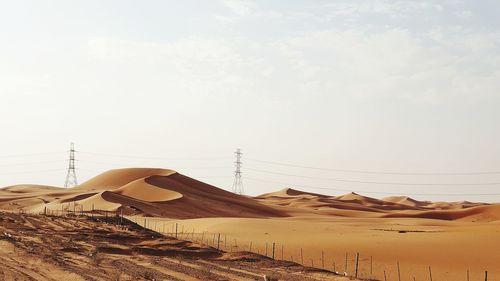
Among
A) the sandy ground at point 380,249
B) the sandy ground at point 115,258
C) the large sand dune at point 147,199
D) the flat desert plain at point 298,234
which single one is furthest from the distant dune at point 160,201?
the sandy ground at point 115,258

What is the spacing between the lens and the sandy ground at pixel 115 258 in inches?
790

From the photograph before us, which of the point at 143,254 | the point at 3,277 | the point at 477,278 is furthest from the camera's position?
the point at 143,254

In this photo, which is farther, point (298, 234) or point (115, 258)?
point (298, 234)

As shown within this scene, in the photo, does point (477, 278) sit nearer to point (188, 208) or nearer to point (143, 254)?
point (143, 254)

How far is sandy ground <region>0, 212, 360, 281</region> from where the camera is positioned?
2008 centimetres

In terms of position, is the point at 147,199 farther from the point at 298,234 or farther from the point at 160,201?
the point at 298,234

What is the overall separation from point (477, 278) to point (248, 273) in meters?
9.44

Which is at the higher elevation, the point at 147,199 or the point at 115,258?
the point at 147,199

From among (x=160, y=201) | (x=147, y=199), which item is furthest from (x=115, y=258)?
(x=147, y=199)

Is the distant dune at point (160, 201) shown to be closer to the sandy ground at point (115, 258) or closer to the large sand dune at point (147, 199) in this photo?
the large sand dune at point (147, 199)

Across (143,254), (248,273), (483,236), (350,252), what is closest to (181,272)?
(248,273)

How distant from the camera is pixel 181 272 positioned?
2162cm

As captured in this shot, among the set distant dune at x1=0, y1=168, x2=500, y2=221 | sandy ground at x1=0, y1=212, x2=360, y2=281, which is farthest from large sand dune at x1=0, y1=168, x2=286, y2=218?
sandy ground at x1=0, y1=212, x2=360, y2=281

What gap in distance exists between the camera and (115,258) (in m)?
24.5
